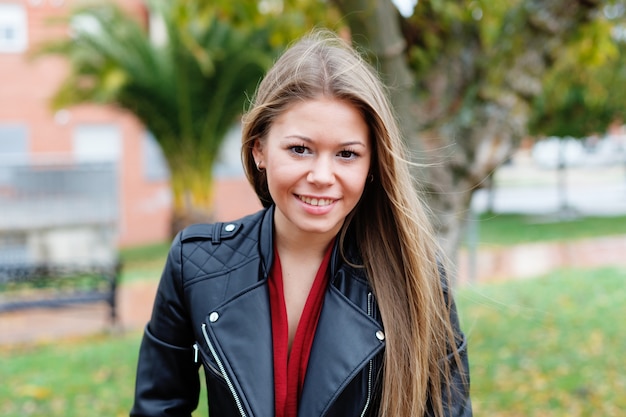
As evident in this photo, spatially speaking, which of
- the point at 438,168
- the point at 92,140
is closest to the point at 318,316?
the point at 438,168

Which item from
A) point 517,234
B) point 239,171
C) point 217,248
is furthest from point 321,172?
point 239,171

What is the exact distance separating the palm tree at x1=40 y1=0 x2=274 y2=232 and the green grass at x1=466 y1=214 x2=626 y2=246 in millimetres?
5626

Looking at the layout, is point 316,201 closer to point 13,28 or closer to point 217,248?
point 217,248

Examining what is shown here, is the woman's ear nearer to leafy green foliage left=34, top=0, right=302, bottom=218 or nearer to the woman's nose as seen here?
the woman's nose

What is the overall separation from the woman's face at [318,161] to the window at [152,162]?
17.5 m

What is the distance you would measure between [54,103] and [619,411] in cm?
1263

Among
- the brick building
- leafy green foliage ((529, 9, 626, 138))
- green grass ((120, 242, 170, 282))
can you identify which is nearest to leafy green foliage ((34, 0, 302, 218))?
green grass ((120, 242, 170, 282))

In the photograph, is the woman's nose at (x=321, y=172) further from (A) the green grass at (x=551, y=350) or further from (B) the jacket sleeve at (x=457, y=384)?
(A) the green grass at (x=551, y=350)

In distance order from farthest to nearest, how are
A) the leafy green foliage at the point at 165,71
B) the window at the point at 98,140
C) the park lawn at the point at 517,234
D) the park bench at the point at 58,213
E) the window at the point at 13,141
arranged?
the window at the point at 98,140, the window at the point at 13,141, the park lawn at the point at 517,234, the leafy green foliage at the point at 165,71, the park bench at the point at 58,213

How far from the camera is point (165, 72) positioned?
14.1m

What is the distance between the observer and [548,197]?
87.5 feet

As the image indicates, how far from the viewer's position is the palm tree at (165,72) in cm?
1363

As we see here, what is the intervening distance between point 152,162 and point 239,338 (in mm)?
17818

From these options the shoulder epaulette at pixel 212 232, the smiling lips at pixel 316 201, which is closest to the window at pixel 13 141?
the shoulder epaulette at pixel 212 232
